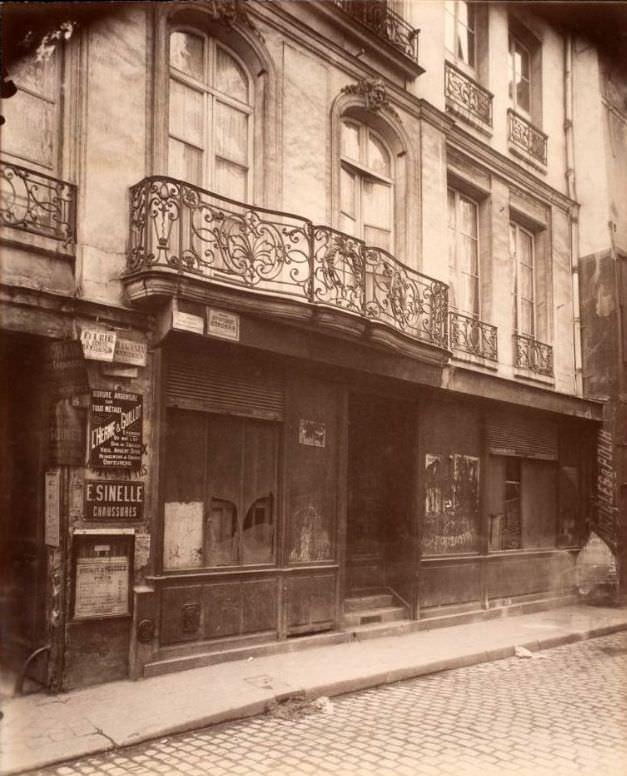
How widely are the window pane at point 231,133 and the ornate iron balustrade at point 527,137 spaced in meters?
5.93

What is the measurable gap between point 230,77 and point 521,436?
700cm

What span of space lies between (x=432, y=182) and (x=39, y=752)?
8.46m

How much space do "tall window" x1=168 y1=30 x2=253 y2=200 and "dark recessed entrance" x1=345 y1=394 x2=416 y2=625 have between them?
3270 mm

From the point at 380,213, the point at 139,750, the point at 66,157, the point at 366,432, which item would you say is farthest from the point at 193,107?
the point at 139,750

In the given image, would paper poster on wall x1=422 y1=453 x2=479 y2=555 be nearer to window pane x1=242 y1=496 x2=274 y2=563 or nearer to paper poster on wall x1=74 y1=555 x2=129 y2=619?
window pane x1=242 y1=496 x2=274 y2=563

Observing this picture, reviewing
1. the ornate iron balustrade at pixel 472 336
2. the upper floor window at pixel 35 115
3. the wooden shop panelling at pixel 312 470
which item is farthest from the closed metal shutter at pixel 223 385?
Answer: the ornate iron balustrade at pixel 472 336

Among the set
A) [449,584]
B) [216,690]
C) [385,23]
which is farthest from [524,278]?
[216,690]

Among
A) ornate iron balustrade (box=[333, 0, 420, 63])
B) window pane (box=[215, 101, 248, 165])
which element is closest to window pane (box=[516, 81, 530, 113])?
ornate iron balustrade (box=[333, 0, 420, 63])

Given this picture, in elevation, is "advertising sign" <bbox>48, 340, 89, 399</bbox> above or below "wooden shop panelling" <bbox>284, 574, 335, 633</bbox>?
above

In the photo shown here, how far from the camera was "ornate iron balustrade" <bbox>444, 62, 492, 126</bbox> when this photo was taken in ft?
37.2

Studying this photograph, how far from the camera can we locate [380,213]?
1007 cm

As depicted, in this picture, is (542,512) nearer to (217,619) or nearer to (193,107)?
(217,619)

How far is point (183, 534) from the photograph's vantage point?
7289 millimetres

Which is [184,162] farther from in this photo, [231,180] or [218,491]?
[218,491]
